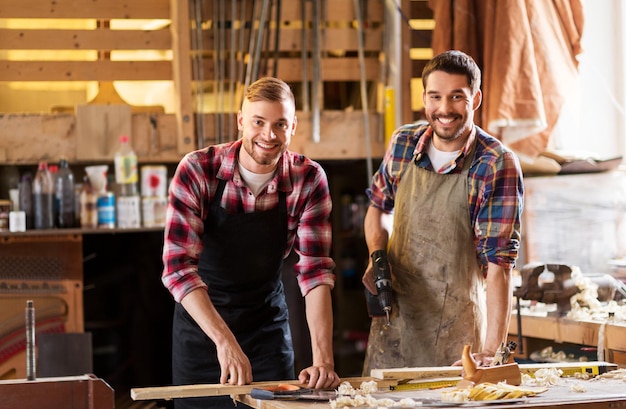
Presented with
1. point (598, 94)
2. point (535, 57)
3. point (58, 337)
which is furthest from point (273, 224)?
point (598, 94)

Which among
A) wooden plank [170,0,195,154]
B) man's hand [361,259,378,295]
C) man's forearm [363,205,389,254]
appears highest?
wooden plank [170,0,195,154]

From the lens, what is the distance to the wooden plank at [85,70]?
208 inches

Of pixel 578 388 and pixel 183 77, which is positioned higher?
pixel 183 77

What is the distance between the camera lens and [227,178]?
3.36m

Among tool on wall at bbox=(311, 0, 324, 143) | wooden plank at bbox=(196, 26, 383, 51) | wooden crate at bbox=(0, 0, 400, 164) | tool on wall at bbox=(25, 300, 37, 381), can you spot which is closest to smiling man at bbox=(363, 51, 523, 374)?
tool on wall at bbox=(25, 300, 37, 381)

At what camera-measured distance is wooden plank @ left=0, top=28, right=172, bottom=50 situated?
17.4ft

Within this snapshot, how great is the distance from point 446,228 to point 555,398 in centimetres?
101

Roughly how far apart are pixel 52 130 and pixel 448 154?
2573mm

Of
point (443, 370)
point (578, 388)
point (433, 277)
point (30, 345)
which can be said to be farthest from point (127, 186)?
point (578, 388)

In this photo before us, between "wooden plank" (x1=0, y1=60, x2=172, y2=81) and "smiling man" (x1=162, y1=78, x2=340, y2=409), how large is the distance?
2.12 meters

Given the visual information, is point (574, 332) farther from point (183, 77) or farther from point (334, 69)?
point (183, 77)

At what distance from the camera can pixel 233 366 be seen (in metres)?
3.01

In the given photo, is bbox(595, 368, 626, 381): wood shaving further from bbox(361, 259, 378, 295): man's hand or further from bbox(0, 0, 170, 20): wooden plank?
bbox(0, 0, 170, 20): wooden plank

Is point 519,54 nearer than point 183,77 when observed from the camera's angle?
Yes
